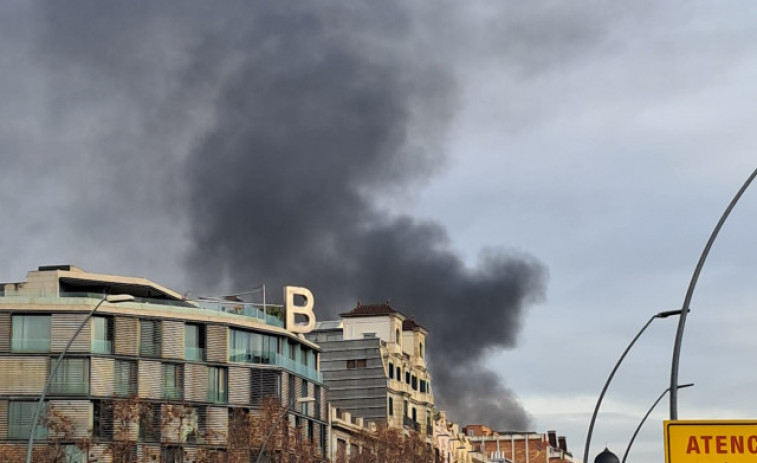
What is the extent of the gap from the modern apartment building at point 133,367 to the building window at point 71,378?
60 mm

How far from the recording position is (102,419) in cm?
9644

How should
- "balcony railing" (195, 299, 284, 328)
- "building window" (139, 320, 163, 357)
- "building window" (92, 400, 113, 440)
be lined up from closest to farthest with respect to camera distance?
"building window" (92, 400, 113, 440), "building window" (139, 320, 163, 357), "balcony railing" (195, 299, 284, 328)

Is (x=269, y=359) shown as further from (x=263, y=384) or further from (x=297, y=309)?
(x=297, y=309)

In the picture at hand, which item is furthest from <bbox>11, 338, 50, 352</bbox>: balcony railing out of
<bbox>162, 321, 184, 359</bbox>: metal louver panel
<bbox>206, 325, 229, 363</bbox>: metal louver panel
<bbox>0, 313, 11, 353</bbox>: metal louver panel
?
<bbox>206, 325, 229, 363</bbox>: metal louver panel

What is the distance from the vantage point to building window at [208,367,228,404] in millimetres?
102875

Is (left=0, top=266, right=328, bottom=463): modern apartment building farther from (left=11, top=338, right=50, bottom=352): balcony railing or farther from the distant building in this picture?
the distant building

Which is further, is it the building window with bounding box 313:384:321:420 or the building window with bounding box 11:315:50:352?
the building window with bounding box 313:384:321:420

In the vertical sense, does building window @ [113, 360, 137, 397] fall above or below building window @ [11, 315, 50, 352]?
below

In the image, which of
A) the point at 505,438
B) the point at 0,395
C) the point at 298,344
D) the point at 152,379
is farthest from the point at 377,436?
the point at 505,438

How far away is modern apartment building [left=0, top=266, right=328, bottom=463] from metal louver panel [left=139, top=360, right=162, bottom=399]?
62 mm

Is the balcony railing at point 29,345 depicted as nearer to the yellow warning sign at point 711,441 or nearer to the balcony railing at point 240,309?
the balcony railing at point 240,309

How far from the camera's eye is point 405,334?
136m

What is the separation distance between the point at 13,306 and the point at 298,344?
22126mm

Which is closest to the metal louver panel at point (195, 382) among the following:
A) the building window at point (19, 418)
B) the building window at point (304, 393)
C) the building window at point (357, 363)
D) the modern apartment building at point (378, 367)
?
the building window at point (304, 393)
